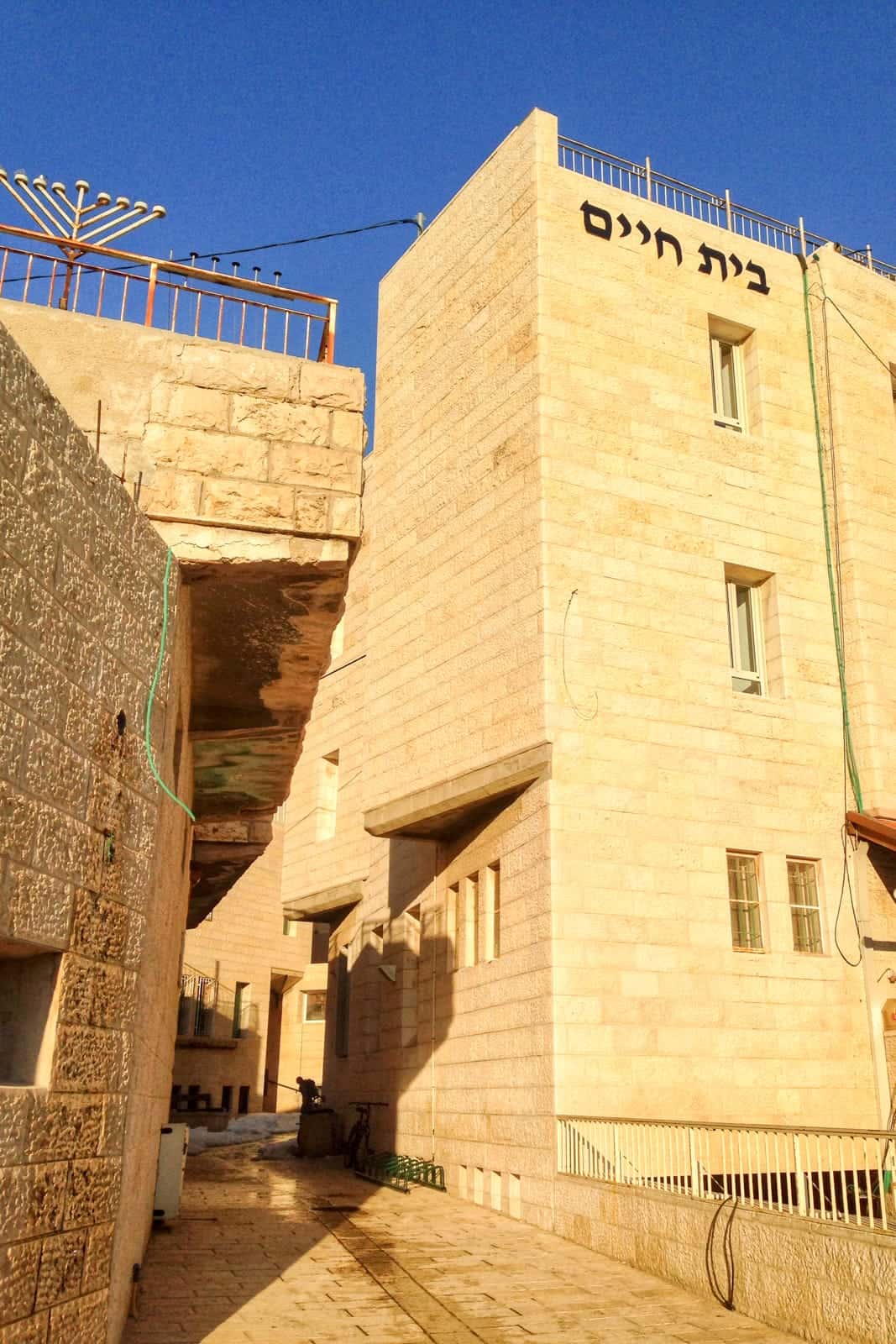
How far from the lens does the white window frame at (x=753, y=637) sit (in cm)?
1540

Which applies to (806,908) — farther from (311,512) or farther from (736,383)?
(311,512)

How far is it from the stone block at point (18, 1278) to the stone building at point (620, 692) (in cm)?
705

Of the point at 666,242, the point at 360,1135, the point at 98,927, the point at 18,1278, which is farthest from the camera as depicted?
the point at 360,1135

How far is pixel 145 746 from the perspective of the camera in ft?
18.6

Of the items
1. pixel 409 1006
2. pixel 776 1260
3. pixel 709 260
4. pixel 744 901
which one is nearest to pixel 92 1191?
pixel 776 1260

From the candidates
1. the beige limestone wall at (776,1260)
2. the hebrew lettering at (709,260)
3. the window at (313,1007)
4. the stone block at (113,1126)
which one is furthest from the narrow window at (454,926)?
the window at (313,1007)

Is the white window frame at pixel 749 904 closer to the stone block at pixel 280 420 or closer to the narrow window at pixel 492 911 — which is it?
the narrow window at pixel 492 911

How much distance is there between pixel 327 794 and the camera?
23.2 meters

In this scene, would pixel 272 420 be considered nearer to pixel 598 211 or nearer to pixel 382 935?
pixel 598 211

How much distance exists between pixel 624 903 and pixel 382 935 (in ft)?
21.7

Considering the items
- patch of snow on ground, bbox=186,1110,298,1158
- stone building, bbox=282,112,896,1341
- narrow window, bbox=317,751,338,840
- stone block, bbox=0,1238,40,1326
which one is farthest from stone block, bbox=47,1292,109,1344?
narrow window, bbox=317,751,338,840

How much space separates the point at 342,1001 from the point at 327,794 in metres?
4.19

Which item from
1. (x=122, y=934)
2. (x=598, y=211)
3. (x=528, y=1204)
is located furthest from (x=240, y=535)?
(x=598, y=211)

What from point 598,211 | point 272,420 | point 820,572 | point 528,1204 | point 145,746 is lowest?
point 528,1204
